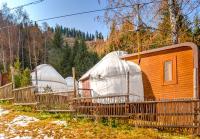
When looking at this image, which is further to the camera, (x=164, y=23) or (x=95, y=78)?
(x=164, y=23)

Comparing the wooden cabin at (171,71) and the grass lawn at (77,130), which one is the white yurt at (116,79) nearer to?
the wooden cabin at (171,71)

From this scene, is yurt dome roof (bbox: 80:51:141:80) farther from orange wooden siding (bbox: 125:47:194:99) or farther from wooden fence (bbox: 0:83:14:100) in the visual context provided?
wooden fence (bbox: 0:83:14:100)

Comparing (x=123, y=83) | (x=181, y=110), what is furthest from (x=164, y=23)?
(x=181, y=110)

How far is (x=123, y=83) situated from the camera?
67.9 feet

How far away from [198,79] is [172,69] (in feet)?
6.01

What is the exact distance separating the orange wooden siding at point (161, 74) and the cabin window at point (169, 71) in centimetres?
17

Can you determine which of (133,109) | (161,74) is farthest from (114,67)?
(133,109)

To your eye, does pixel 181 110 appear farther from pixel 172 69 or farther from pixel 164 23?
pixel 164 23

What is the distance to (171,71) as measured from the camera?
18344 millimetres

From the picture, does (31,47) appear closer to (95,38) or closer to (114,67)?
(95,38)

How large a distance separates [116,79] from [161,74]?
2.98 m

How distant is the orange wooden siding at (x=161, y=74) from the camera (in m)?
17.5

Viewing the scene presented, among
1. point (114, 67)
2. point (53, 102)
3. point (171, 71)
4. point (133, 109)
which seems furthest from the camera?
point (114, 67)

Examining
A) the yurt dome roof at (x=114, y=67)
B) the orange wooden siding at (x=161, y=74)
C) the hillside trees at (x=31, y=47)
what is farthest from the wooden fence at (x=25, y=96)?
the hillside trees at (x=31, y=47)
